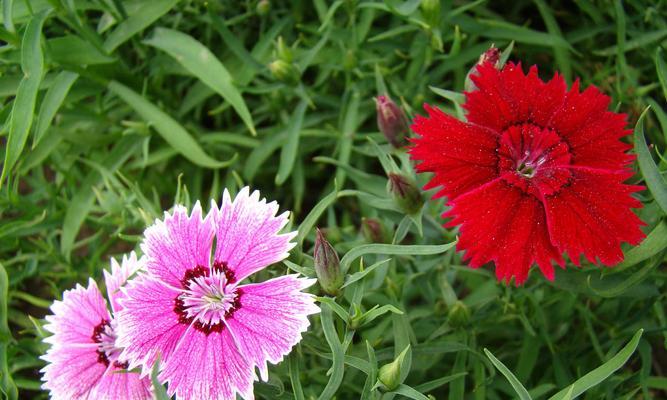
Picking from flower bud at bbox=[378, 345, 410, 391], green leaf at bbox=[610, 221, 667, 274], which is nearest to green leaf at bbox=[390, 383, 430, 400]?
flower bud at bbox=[378, 345, 410, 391]

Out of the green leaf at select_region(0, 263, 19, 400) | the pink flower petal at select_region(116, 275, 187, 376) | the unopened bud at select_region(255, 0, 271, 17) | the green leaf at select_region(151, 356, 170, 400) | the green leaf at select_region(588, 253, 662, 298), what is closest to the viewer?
the green leaf at select_region(151, 356, 170, 400)

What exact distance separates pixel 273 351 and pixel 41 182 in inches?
58.5

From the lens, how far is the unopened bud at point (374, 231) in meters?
1.76

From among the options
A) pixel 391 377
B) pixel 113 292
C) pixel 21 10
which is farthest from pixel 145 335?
pixel 21 10

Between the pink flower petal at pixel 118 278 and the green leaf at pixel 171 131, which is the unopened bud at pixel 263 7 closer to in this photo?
the green leaf at pixel 171 131

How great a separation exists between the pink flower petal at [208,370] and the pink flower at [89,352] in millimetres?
135

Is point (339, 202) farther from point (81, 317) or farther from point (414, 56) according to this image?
point (81, 317)

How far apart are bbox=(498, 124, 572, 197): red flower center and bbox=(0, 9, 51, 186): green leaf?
120 cm

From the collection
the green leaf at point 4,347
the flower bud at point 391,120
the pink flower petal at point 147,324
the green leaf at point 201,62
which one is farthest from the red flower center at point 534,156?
the green leaf at point 4,347

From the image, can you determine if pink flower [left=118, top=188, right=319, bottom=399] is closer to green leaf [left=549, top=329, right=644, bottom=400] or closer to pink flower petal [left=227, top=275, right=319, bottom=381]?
pink flower petal [left=227, top=275, right=319, bottom=381]

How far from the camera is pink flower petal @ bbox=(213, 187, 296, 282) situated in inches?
55.2

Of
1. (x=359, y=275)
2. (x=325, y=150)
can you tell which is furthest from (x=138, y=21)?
(x=359, y=275)

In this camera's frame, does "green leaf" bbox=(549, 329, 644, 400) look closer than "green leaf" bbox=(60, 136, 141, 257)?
Yes

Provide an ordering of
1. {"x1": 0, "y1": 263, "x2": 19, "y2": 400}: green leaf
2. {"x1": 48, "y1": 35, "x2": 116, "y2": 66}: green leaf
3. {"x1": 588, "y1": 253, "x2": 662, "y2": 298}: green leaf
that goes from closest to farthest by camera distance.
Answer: {"x1": 588, "y1": 253, "x2": 662, "y2": 298}: green leaf, {"x1": 0, "y1": 263, "x2": 19, "y2": 400}: green leaf, {"x1": 48, "y1": 35, "x2": 116, "y2": 66}: green leaf
